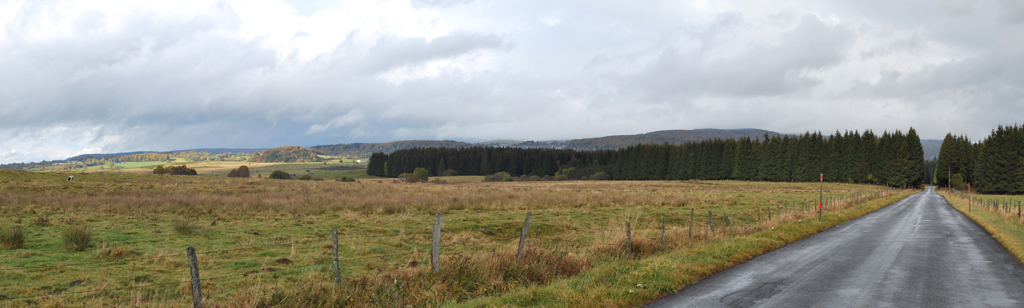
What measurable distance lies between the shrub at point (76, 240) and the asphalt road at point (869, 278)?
14.8m

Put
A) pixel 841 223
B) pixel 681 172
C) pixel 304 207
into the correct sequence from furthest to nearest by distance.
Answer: pixel 681 172, pixel 304 207, pixel 841 223

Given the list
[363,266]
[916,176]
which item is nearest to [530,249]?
[363,266]

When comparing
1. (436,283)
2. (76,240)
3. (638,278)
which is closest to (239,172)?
(76,240)

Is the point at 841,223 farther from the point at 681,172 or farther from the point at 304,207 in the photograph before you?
the point at 681,172

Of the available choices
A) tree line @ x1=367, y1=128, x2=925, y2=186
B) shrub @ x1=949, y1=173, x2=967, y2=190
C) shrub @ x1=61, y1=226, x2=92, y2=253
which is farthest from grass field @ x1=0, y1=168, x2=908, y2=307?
shrub @ x1=949, y1=173, x2=967, y2=190

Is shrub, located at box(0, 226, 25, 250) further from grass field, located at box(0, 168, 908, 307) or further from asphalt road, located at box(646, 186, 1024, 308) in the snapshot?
asphalt road, located at box(646, 186, 1024, 308)

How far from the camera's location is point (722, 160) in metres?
116

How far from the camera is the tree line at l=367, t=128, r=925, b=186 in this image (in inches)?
3681

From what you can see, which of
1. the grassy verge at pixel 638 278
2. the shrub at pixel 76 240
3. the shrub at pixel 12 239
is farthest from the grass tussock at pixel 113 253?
the grassy verge at pixel 638 278

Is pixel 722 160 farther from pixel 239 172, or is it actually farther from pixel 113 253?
pixel 113 253

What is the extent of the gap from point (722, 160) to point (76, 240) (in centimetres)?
11840

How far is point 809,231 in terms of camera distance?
1959 centimetres

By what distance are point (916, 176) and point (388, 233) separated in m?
107

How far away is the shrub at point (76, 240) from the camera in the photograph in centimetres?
1355
